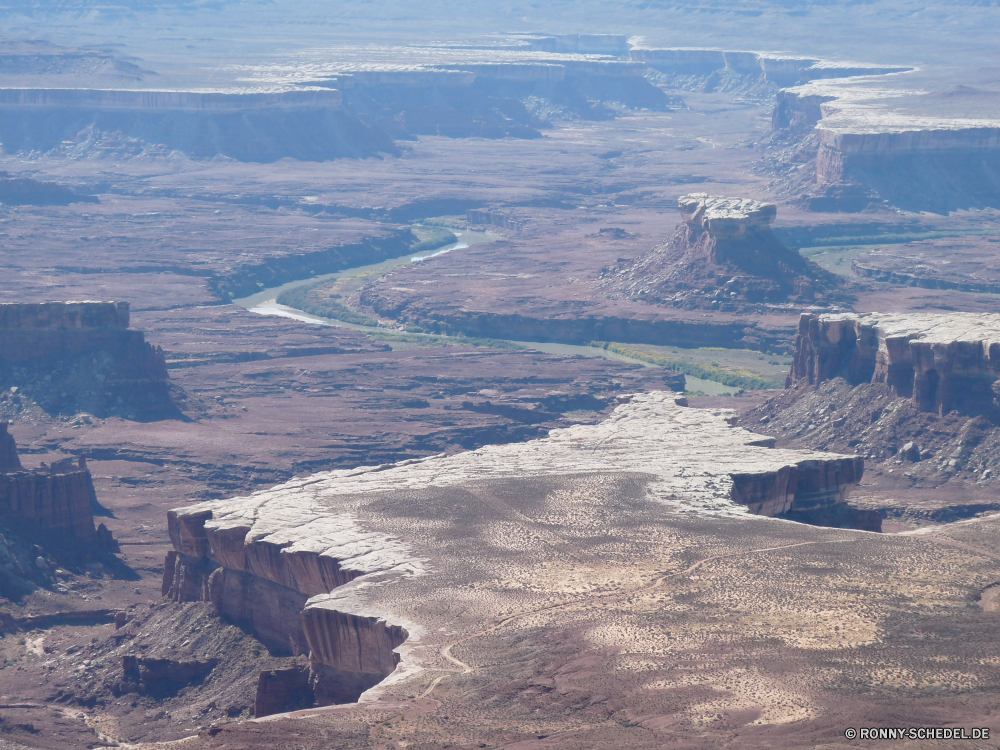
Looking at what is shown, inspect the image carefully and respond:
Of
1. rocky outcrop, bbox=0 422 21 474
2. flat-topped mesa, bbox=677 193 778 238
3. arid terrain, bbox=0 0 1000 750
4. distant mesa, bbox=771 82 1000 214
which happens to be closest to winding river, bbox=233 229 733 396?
arid terrain, bbox=0 0 1000 750

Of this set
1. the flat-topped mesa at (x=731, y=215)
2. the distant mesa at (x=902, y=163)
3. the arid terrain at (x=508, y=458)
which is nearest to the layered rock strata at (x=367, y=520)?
the arid terrain at (x=508, y=458)

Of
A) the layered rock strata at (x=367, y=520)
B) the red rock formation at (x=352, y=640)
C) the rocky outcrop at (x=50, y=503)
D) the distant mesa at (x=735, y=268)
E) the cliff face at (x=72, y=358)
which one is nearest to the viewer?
the red rock formation at (x=352, y=640)

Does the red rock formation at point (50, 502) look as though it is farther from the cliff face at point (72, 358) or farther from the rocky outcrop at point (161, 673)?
the cliff face at point (72, 358)

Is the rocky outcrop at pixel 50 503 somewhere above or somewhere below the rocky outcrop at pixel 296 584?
below

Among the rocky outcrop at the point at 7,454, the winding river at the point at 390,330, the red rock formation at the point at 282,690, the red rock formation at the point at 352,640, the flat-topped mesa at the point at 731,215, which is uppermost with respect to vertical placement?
the flat-topped mesa at the point at 731,215

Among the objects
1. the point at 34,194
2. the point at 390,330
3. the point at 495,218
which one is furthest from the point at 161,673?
the point at 34,194

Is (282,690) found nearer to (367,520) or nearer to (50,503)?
(367,520)
